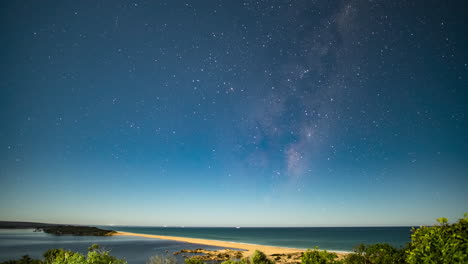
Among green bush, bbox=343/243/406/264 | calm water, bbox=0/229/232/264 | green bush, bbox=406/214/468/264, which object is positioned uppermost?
green bush, bbox=406/214/468/264

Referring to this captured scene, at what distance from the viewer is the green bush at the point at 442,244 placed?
5781mm

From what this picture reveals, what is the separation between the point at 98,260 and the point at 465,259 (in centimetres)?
1205

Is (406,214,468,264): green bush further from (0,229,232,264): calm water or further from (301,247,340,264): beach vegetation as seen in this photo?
(0,229,232,264): calm water

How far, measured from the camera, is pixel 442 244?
19.8 ft

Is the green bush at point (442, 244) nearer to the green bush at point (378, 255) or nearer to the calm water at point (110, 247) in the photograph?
the green bush at point (378, 255)

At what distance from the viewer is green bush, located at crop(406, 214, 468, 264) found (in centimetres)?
578

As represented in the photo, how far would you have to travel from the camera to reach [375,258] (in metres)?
10.3

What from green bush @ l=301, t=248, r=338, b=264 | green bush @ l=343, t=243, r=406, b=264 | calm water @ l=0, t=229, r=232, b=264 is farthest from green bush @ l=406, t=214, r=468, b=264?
calm water @ l=0, t=229, r=232, b=264

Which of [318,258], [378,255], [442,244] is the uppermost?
[442,244]

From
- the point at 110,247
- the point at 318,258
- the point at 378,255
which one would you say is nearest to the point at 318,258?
the point at 318,258

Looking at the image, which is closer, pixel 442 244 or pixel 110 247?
pixel 442 244

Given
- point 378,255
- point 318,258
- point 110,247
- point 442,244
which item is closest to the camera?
point 442,244

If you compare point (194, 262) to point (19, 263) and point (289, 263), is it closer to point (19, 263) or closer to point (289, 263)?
point (19, 263)

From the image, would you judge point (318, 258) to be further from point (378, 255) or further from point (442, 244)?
point (442, 244)
